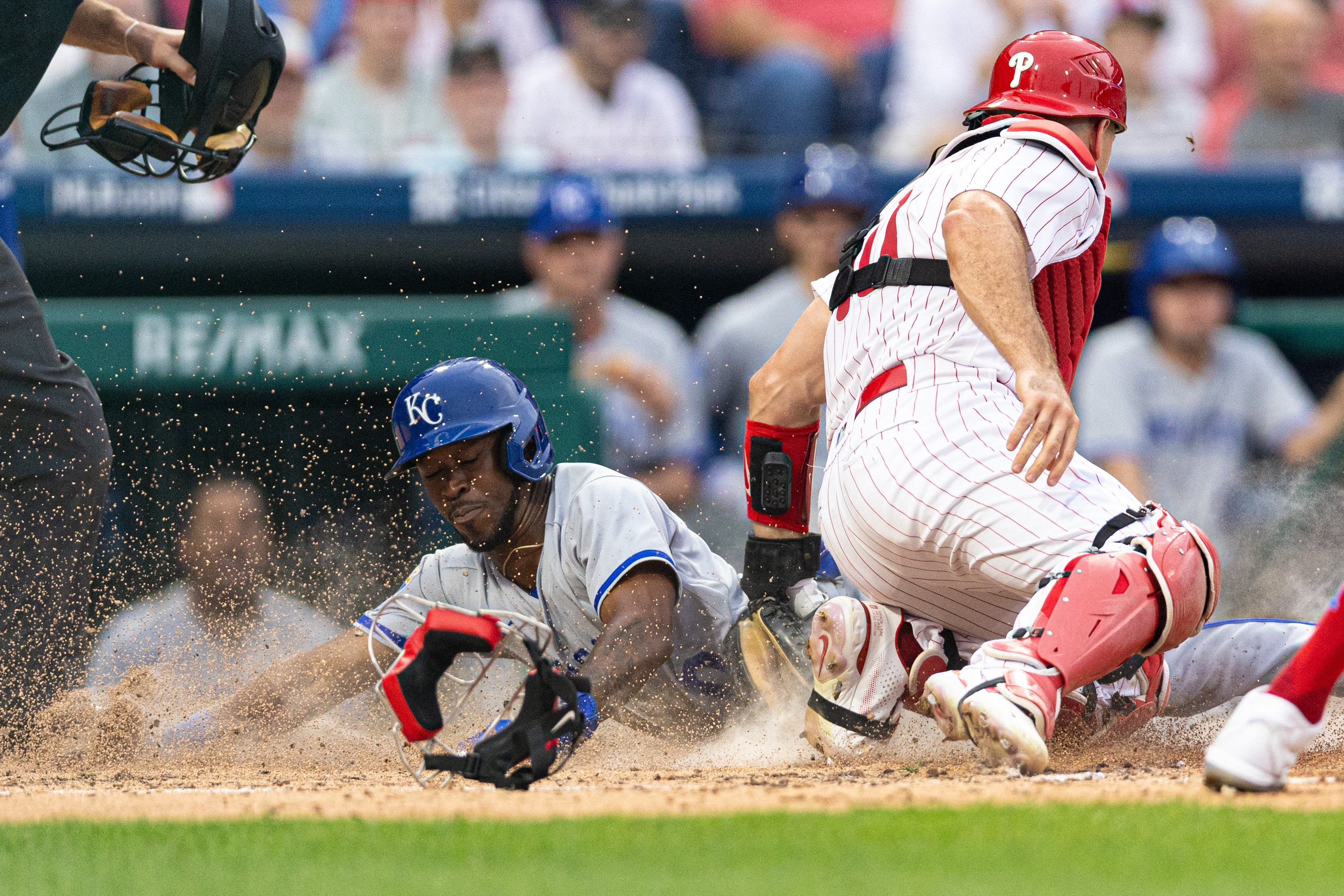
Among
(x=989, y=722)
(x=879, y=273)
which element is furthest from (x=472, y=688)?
(x=879, y=273)

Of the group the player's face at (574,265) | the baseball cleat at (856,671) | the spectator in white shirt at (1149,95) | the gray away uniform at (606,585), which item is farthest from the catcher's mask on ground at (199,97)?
the spectator in white shirt at (1149,95)

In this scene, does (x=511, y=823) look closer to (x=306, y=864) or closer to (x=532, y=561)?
(x=306, y=864)

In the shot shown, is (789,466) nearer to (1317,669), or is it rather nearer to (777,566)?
(777,566)

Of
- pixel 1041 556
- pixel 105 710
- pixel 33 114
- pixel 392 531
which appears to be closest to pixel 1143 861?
pixel 1041 556

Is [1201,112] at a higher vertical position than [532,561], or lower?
higher

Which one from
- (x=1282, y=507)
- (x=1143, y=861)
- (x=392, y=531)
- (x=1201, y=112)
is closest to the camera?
(x=1143, y=861)

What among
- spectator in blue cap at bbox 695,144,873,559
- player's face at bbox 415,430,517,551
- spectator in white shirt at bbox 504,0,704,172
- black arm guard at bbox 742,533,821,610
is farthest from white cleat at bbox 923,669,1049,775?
spectator in white shirt at bbox 504,0,704,172

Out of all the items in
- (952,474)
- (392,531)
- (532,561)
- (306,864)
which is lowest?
(392,531)
